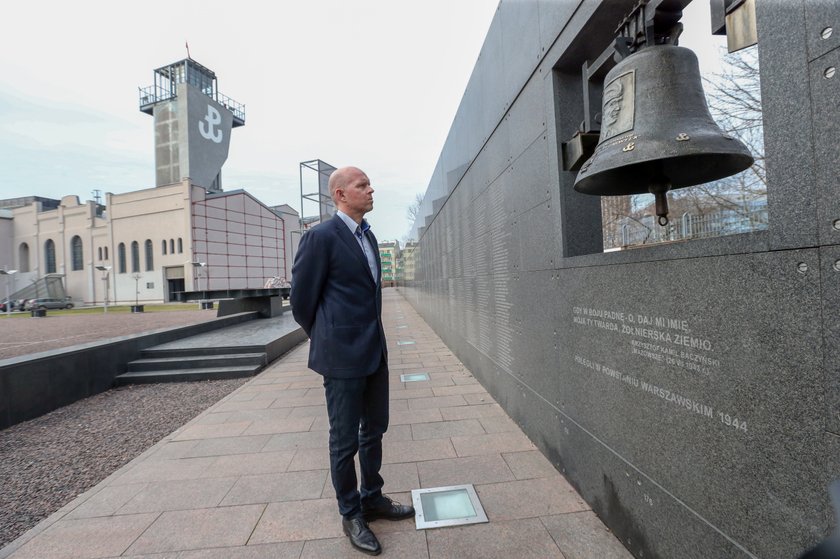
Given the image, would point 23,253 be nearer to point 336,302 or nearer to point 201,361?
point 201,361

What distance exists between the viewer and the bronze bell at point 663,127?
1.55 meters

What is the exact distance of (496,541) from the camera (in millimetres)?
2330

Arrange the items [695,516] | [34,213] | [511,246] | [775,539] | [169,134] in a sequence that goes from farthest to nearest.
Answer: [34,213] → [169,134] → [511,246] → [695,516] → [775,539]

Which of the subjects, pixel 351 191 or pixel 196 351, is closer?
pixel 351 191

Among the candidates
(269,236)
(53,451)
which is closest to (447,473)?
(53,451)

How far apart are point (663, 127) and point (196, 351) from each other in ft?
27.1

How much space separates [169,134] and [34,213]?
835 inches

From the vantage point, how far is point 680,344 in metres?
1.78

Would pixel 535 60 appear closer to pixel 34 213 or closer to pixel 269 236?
pixel 269 236

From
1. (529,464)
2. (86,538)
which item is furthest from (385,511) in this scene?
(86,538)

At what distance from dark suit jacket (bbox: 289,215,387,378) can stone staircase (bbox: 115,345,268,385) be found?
5581 millimetres

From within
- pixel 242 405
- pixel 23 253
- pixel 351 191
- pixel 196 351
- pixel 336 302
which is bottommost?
pixel 242 405

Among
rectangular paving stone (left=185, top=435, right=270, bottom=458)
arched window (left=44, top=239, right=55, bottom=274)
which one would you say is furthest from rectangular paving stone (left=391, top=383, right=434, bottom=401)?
arched window (left=44, top=239, right=55, bottom=274)

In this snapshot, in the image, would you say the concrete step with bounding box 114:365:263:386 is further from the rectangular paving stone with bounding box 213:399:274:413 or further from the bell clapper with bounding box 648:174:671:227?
the bell clapper with bounding box 648:174:671:227
